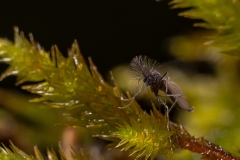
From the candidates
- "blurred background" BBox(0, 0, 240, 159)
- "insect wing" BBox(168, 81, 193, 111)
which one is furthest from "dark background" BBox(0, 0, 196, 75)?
"insect wing" BBox(168, 81, 193, 111)

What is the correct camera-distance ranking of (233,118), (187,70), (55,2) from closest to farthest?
1. (233,118)
2. (187,70)
3. (55,2)

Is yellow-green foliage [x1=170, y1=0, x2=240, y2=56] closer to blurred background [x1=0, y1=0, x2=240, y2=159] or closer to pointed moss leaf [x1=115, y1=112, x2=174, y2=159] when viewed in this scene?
blurred background [x1=0, y1=0, x2=240, y2=159]

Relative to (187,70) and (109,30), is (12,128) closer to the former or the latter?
(187,70)

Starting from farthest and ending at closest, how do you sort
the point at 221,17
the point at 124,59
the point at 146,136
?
1. the point at 124,59
2. the point at 221,17
3. the point at 146,136

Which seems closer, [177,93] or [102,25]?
[177,93]

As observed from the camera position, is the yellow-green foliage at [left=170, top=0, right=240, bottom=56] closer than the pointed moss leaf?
No

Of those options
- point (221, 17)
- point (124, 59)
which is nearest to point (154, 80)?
point (221, 17)

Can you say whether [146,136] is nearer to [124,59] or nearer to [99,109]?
[99,109]

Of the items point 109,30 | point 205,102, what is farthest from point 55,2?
point 205,102
